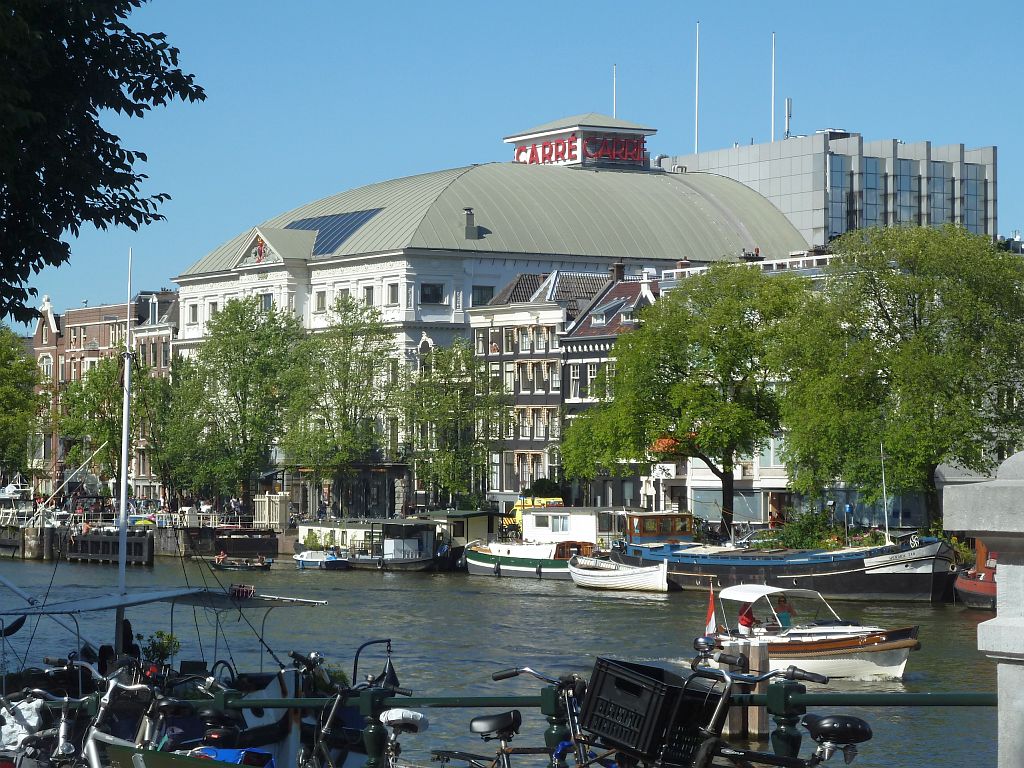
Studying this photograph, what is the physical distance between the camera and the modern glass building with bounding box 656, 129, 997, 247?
13900 cm

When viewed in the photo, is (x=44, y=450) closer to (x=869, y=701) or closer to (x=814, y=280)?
(x=814, y=280)

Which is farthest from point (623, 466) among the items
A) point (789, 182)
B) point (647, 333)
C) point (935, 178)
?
point (935, 178)

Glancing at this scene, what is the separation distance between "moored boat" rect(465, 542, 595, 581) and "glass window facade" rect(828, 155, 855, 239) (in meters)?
60.9

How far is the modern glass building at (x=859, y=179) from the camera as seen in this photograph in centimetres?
13900

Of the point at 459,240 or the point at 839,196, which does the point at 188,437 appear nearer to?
the point at 459,240

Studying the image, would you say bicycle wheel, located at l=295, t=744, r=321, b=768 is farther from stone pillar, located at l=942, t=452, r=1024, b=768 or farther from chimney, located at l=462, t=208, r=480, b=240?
chimney, located at l=462, t=208, r=480, b=240

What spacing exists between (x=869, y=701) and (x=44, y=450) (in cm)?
14654

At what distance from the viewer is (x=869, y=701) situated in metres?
10.7

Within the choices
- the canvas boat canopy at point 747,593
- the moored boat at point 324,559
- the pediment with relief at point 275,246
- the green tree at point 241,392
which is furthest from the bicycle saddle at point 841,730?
the pediment with relief at point 275,246

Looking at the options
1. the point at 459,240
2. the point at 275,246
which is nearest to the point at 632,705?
the point at 459,240

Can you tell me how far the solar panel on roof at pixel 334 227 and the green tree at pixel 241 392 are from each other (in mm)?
15072

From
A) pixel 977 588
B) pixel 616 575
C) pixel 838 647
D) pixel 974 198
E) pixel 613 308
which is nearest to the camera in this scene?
pixel 838 647

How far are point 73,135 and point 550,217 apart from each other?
103 m

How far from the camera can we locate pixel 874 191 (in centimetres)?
14175
